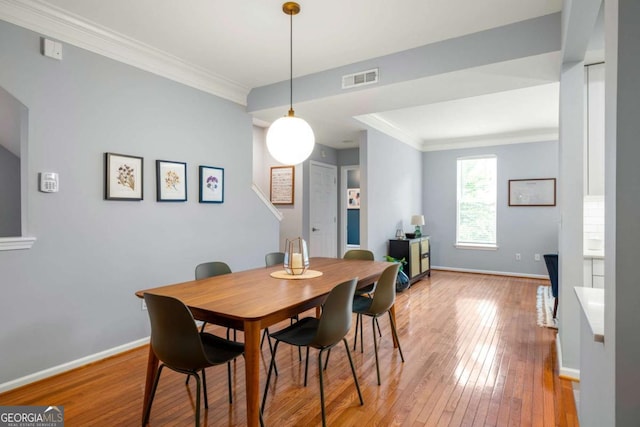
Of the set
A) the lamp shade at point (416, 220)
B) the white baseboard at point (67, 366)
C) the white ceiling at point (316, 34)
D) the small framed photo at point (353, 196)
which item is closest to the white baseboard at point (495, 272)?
the lamp shade at point (416, 220)

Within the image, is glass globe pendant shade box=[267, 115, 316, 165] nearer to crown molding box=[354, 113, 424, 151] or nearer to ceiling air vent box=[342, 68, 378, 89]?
ceiling air vent box=[342, 68, 378, 89]

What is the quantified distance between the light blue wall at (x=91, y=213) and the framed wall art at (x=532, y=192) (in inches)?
215

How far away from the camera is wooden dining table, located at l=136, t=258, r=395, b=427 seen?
1.66 meters

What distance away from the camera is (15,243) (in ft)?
7.87

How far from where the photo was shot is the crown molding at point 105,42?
244 cm

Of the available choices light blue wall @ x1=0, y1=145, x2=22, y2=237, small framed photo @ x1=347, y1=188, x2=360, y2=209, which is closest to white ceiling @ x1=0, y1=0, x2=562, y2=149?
light blue wall @ x1=0, y1=145, x2=22, y2=237

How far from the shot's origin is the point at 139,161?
313 centimetres

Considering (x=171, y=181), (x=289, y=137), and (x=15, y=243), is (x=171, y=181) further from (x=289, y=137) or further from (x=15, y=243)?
(x=289, y=137)

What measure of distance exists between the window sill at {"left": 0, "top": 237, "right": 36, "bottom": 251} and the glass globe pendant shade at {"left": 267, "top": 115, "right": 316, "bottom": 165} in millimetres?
1825

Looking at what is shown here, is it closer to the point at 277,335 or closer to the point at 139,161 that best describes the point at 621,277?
the point at 277,335

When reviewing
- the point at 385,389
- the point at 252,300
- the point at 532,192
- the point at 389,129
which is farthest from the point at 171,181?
the point at 532,192

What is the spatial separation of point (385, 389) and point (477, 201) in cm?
546

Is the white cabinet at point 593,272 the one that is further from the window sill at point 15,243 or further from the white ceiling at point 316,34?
the window sill at point 15,243

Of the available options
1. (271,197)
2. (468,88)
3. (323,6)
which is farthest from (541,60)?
(271,197)
